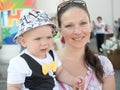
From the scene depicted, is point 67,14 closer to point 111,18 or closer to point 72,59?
point 72,59

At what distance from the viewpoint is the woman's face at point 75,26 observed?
5.70 feet

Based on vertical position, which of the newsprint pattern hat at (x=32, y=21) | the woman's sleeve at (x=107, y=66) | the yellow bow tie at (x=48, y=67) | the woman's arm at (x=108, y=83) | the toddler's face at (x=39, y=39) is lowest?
the woman's arm at (x=108, y=83)

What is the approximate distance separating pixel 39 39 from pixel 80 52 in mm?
352

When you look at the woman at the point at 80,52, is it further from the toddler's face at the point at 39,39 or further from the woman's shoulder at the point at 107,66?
the toddler's face at the point at 39,39

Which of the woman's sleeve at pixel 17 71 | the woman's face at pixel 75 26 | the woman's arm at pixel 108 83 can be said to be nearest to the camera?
the woman's sleeve at pixel 17 71

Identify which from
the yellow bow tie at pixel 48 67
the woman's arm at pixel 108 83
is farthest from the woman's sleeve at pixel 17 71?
→ the woman's arm at pixel 108 83

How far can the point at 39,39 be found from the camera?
5.43 ft

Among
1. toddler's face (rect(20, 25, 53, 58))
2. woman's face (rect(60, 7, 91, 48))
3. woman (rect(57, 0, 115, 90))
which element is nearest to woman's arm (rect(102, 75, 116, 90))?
woman (rect(57, 0, 115, 90))

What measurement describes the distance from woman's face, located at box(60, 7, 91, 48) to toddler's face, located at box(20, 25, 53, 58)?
0.40ft

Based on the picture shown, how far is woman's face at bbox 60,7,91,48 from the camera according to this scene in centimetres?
174

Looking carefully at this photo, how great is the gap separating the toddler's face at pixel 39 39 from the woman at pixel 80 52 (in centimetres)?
14

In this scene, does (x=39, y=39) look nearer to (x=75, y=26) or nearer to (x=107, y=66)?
(x=75, y=26)

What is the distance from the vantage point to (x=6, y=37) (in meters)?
8.27

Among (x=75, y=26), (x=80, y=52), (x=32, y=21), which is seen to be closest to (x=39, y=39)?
(x=32, y=21)
